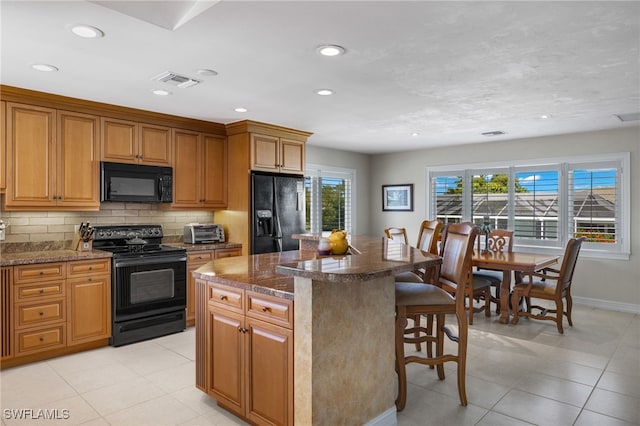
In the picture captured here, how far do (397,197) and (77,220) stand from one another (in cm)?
509

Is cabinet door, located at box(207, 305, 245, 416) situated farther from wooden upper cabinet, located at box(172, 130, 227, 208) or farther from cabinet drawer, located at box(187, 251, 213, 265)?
wooden upper cabinet, located at box(172, 130, 227, 208)

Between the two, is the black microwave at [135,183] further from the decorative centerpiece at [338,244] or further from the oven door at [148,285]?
the decorative centerpiece at [338,244]

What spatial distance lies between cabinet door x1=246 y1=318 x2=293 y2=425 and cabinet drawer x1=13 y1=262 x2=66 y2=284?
7.60 feet

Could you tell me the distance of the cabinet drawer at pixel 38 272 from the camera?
3.48m

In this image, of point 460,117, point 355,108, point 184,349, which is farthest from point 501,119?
point 184,349

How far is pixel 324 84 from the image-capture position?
344cm

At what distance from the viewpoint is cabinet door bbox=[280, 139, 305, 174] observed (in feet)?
17.6

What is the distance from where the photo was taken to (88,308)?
12.7ft

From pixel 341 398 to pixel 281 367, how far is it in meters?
0.35

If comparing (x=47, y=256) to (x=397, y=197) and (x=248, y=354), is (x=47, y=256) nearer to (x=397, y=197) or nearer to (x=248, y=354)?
(x=248, y=354)

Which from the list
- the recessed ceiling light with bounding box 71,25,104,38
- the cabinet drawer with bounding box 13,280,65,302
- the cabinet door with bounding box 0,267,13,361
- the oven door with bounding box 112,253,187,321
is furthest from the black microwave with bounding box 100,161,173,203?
the recessed ceiling light with bounding box 71,25,104,38

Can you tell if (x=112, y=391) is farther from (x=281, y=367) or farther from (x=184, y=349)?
(x=281, y=367)

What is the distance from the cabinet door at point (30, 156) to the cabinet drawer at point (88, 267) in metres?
0.63

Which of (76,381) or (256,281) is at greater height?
(256,281)
